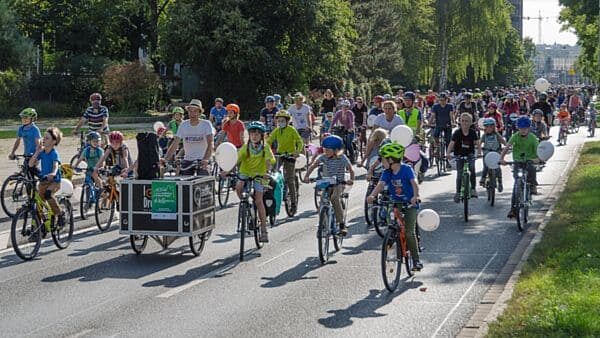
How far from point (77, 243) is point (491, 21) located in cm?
6486

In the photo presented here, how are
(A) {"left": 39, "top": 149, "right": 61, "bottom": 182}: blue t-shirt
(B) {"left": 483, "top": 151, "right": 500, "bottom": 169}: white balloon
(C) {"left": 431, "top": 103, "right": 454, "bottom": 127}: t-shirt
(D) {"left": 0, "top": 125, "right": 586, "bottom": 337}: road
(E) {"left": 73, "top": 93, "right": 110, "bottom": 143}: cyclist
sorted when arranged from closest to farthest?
(D) {"left": 0, "top": 125, "right": 586, "bottom": 337}: road
(A) {"left": 39, "top": 149, "right": 61, "bottom": 182}: blue t-shirt
(B) {"left": 483, "top": 151, "right": 500, "bottom": 169}: white balloon
(E) {"left": 73, "top": 93, "right": 110, "bottom": 143}: cyclist
(C) {"left": 431, "top": 103, "right": 454, "bottom": 127}: t-shirt

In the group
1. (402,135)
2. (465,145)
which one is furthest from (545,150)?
(402,135)

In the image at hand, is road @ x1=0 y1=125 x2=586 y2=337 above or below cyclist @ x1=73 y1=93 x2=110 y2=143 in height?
below

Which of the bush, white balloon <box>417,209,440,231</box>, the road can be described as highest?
the bush

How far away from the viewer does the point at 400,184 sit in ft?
37.2

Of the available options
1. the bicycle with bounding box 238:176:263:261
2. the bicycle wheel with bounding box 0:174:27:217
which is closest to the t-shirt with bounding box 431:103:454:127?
the bicycle wheel with bounding box 0:174:27:217

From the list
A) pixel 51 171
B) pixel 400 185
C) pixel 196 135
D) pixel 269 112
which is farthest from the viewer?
pixel 269 112

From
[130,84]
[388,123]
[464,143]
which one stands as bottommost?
[464,143]

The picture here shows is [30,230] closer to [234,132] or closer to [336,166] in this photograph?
[336,166]

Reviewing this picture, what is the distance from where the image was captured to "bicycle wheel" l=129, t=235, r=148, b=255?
14.0 meters

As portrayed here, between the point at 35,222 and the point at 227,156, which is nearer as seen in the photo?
the point at 35,222

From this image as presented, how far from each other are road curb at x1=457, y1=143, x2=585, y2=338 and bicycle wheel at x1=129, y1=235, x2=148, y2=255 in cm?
492

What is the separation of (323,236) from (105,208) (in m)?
5.08

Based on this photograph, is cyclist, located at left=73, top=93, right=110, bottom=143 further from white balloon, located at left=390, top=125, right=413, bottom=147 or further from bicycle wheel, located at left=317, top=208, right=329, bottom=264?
bicycle wheel, located at left=317, top=208, right=329, bottom=264
